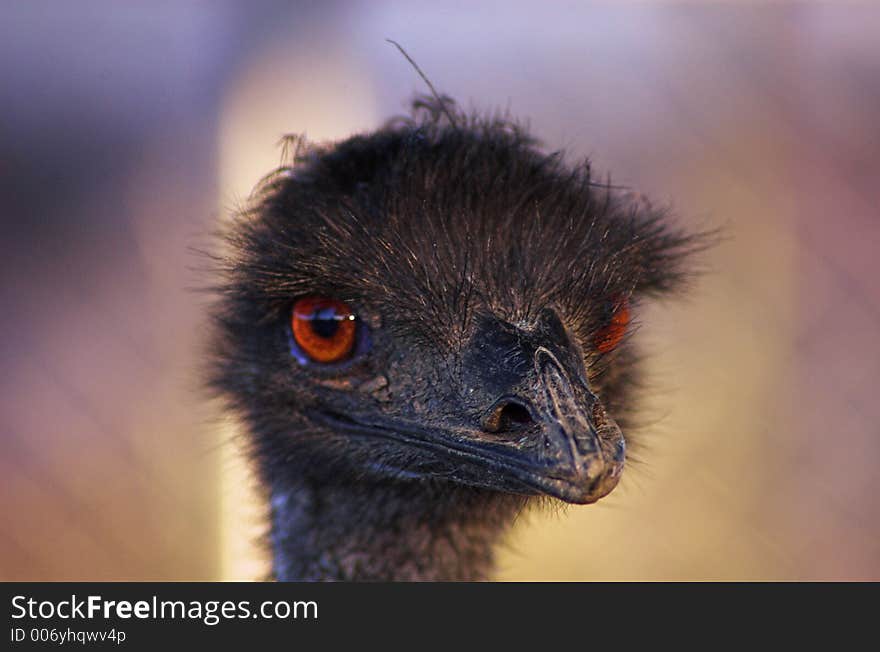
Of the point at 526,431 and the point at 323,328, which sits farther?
the point at 323,328

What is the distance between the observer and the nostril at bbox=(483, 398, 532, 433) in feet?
3.39

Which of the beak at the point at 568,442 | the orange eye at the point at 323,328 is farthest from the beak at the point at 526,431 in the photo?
the orange eye at the point at 323,328

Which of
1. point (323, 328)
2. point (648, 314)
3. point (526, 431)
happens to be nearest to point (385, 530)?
point (323, 328)

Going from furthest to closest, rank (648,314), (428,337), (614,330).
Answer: (648,314), (614,330), (428,337)

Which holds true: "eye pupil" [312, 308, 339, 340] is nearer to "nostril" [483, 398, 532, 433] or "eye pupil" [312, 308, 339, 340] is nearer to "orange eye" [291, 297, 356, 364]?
"orange eye" [291, 297, 356, 364]

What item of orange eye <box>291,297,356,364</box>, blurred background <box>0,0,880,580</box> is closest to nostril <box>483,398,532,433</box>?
orange eye <box>291,297,356,364</box>

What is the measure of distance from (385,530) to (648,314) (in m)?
1.23

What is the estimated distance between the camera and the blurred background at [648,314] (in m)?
2.54

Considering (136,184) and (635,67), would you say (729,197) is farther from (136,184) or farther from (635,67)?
(136,184)

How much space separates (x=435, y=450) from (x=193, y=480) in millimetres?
1588

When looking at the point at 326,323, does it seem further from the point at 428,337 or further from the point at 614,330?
the point at 614,330

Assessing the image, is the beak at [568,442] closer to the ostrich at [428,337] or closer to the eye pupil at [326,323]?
the ostrich at [428,337]

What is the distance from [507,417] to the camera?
1.06m
